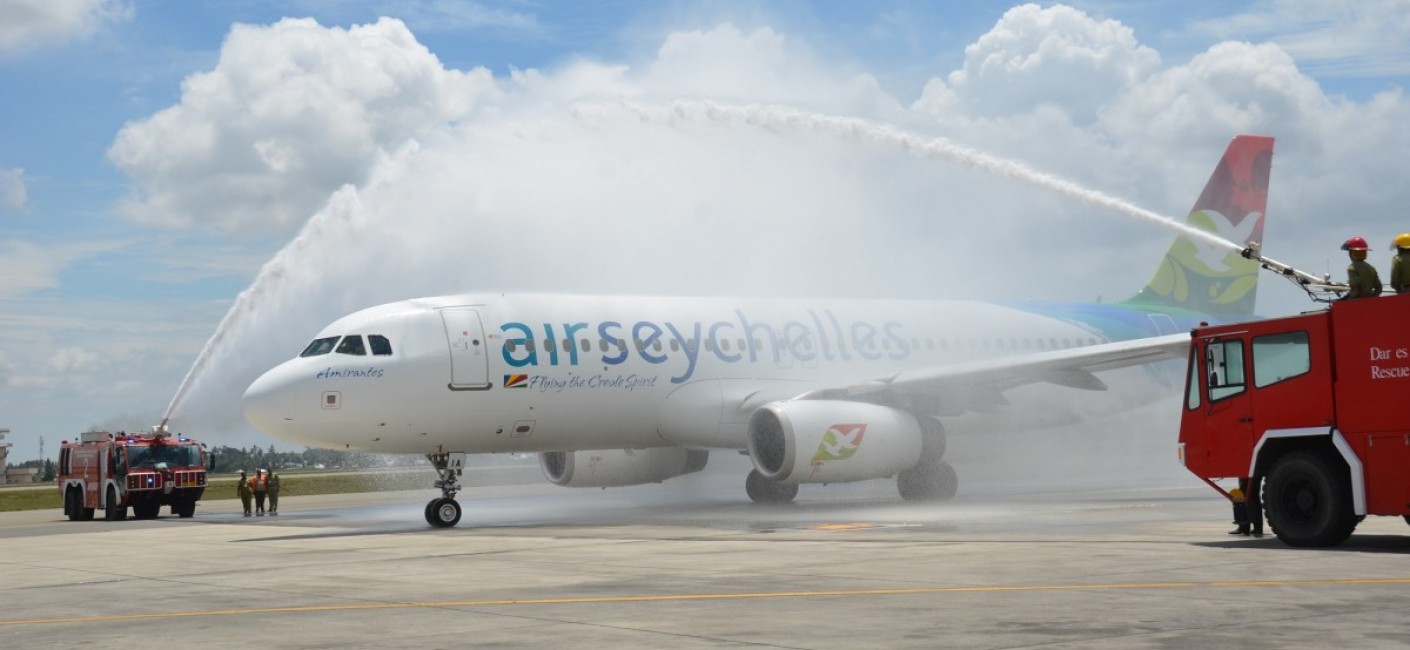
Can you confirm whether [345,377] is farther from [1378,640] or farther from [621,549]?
[1378,640]

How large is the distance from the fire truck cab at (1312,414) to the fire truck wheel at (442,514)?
1285 cm

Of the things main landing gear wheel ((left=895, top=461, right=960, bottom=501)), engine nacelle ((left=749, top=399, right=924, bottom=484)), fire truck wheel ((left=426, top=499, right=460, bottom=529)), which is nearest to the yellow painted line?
fire truck wheel ((left=426, top=499, right=460, bottom=529))

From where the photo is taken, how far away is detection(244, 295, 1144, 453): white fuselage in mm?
25609

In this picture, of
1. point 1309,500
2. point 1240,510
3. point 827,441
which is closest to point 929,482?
point 827,441

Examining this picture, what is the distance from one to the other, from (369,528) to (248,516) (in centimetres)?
959

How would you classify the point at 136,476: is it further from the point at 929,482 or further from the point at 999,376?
the point at 999,376

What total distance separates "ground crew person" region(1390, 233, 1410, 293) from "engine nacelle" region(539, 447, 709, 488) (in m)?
17.4

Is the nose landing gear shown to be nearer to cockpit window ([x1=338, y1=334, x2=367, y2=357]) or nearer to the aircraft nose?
cockpit window ([x1=338, y1=334, x2=367, y2=357])

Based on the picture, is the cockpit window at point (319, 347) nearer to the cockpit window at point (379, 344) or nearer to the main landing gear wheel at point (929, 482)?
the cockpit window at point (379, 344)

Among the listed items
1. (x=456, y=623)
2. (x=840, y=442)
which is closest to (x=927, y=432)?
(x=840, y=442)

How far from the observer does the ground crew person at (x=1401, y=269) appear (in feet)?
54.1

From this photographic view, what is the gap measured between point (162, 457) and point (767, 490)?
14.7 meters

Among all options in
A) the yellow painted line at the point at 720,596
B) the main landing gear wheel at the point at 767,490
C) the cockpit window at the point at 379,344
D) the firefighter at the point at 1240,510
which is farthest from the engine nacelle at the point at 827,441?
the yellow painted line at the point at 720,596

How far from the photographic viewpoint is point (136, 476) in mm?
35000
